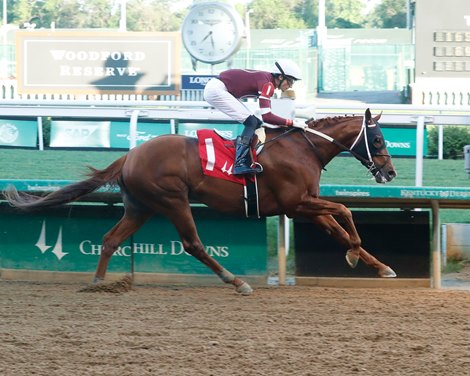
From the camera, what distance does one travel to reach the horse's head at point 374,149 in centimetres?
775

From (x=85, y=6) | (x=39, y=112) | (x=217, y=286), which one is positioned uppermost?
(x=85, y=6)

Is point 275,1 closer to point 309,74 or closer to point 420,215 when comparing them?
point 309,74

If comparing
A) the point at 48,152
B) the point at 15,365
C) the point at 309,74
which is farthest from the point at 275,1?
the point at 15,365

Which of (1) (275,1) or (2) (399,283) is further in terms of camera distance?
(1) (275,1)

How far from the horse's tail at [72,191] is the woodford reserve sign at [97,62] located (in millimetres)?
11280

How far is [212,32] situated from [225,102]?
8.95 m

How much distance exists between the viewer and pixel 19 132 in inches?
607

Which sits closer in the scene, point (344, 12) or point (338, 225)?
point (338, 225)

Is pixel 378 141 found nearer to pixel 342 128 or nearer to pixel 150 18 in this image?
pixel 342 128

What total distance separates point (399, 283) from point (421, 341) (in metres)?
2.53

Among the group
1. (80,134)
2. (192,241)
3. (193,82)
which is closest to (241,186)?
(192,241)

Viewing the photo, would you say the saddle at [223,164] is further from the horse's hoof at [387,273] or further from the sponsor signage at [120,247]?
the horse's hoof at [387,273]

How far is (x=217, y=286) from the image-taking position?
812 centimetres

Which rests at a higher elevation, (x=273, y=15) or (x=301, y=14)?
(x=301, y=14)
